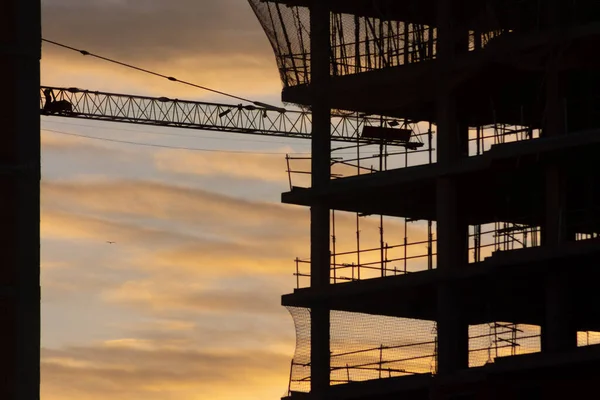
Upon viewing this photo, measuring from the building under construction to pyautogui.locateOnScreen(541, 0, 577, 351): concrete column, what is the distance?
0.08 meters

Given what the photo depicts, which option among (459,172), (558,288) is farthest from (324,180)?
(558,288)

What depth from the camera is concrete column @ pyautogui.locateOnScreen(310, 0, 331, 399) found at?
7975cm

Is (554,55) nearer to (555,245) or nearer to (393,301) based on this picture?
(555,245)

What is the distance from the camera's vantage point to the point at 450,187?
75.9 meters

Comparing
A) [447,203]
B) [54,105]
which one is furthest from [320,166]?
[54,105]

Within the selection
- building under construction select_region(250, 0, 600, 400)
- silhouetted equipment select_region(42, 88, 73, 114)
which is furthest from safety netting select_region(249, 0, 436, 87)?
silhouetted equipment select_region(42, 88, 73, 114)

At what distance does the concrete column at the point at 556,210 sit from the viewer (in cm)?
7112

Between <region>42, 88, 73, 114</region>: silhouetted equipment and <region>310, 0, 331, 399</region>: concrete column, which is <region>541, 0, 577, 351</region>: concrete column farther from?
<region>42, 88, 73, 114</region>: silhouetted equipment
